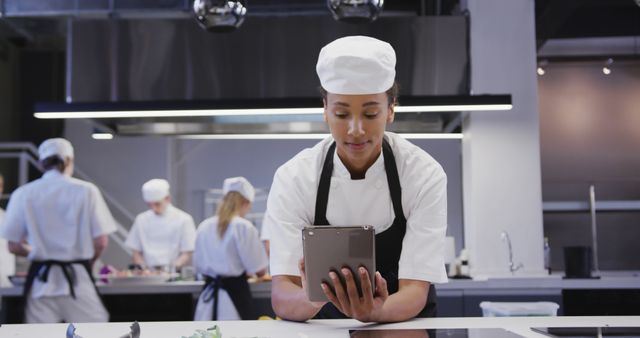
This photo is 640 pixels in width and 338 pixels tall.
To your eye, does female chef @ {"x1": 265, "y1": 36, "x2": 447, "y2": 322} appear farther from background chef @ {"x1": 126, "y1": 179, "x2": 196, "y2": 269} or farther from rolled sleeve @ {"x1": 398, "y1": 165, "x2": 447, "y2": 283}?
background chef @ {"x1": 126, "y1": 179, "x2": 196, "y2": 269}

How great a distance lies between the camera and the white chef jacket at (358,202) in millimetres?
1826

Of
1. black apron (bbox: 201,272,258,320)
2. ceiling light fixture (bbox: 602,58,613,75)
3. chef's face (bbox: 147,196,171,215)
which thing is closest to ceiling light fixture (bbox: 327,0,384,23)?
black apron (bbox: 201,272,258,320)

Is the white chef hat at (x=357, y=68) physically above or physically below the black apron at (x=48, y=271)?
above

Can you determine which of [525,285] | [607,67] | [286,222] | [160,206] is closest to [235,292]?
[525,285]

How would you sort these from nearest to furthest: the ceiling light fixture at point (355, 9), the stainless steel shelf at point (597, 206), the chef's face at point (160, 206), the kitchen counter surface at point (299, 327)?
the kitchen counter surface at point (299, 327) < the ceiling light fixture at point (355, 9) < the chef's face at point (160, 206) < the stainless steel shelf at point (597, 206)

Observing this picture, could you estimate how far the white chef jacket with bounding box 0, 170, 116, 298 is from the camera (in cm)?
400

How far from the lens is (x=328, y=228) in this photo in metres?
1.46

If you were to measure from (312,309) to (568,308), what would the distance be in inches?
123

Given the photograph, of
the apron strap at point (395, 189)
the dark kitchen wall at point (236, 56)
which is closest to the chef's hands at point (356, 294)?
the apron strap at point (395, 189)

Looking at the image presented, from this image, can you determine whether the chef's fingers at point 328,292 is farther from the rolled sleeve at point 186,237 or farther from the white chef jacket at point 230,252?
the rolled sleeve at point 186,237

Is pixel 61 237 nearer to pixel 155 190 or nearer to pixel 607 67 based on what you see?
pixel 155 190

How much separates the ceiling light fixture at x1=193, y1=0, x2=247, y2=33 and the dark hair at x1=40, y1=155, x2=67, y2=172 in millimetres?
1718

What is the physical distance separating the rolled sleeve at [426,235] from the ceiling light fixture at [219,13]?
123 cm

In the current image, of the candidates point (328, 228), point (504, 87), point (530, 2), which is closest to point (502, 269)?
point (504, 87)
